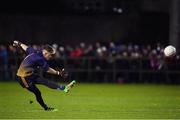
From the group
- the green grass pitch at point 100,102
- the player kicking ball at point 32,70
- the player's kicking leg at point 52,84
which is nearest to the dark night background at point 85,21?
the green grass pitch at point 100,102

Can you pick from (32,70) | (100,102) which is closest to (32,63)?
(32,70)

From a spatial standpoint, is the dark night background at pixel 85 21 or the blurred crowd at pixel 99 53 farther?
the dark night background at pixel 85 21

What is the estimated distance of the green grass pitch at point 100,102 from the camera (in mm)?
19016

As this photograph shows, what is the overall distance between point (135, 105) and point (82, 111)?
2857 mm

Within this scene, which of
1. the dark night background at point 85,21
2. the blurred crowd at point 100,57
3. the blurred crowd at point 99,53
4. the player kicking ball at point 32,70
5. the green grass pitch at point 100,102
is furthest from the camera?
the dark night background at point 85,21

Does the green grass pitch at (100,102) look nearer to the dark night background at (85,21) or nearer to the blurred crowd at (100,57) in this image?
the blurred crowd at (100,57)

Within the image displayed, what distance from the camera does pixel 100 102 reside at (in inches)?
935

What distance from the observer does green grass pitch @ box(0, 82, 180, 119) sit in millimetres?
19016

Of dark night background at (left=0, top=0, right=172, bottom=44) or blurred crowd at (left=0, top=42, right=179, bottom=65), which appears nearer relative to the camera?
blurred crowd at (left=0, top=42, right=179, bottom=65)

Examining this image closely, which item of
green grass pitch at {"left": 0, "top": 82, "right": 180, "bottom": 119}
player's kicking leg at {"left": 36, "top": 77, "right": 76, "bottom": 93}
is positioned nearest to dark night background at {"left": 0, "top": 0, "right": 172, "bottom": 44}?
green grass pitch at {"left": 0, "top": 82, "right": 180, "bottom": 119}

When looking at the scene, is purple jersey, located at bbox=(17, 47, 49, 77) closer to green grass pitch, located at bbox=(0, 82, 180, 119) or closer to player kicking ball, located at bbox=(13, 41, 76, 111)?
player kicking ball, located at bbox=(13, 41, 76, 111)

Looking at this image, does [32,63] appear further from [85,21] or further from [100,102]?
[85,21]

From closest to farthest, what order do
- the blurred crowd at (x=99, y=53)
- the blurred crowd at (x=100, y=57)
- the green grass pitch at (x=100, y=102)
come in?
the green grass pitch at (x=100, y=102), the blurred crowd at (x=100, y=57), the blurred crowd at (x=99, y=53)

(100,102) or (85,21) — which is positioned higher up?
(85,21)
